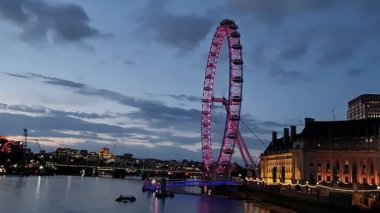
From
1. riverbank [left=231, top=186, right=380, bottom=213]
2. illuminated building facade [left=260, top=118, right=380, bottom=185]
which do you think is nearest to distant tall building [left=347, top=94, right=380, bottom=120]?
illuminated building facade [left=260, top=118, right=380, bottom=185]

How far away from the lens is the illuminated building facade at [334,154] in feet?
303

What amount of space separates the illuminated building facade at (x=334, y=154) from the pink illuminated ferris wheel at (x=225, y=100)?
44.2 feet

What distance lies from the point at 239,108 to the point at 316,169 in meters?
20.7

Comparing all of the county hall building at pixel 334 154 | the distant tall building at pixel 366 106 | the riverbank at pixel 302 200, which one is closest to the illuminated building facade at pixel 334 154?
the county hall building at pixel 334 154

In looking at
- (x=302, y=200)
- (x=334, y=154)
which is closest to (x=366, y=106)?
(x=334, y=154)

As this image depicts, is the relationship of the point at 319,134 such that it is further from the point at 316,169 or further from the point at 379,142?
the point at 379,142

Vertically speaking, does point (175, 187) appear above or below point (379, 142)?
below

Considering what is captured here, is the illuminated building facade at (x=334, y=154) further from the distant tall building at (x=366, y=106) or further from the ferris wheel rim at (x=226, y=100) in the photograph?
the distant tall building at (x=366, y=106)

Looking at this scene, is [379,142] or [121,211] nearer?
[121,211]

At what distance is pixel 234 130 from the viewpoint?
304 feet

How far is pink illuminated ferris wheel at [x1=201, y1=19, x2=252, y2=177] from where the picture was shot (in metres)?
83.0

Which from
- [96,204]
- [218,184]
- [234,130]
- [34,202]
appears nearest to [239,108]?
[234,130]

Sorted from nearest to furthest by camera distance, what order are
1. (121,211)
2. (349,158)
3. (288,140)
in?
(121,211) → (349,158) → (288,140)

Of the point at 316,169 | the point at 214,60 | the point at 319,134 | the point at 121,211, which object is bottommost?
the point at 121,211
